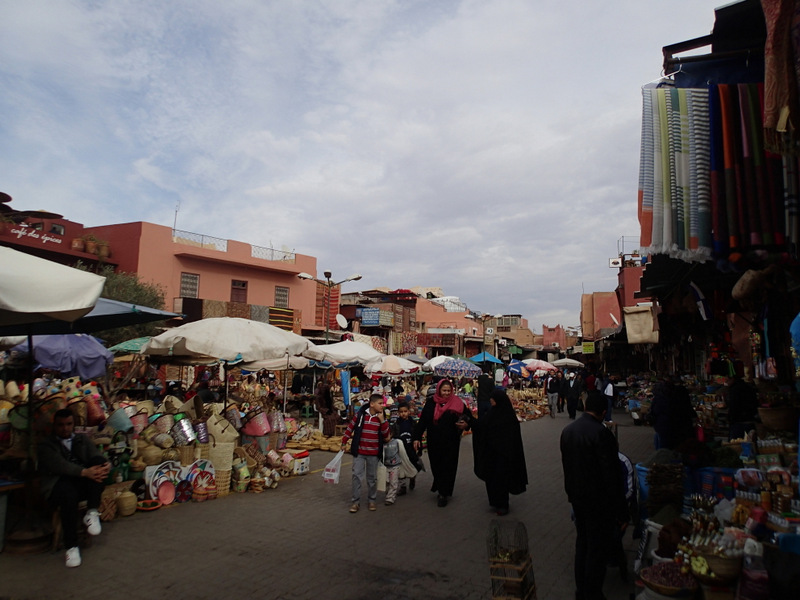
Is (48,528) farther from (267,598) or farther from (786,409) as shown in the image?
(786,409)

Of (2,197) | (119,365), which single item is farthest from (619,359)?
(2,197)

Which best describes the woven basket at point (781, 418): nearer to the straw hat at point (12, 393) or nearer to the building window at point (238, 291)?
the straw hat at point (12, 393)

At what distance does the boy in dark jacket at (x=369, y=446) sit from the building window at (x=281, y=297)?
24.6 metres

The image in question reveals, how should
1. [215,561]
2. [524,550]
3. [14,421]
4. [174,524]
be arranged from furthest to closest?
1. [174,524]
2. [14,421]
3. [215,561]
4. [524,550]

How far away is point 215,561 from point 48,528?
1.80 m

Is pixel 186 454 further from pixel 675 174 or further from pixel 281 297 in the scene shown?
pixel 281 297

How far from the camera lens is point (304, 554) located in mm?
5211

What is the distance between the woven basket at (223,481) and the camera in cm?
765

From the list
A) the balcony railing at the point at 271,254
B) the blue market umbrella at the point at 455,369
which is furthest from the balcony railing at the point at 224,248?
the blue market umbrella at the point at 455,369

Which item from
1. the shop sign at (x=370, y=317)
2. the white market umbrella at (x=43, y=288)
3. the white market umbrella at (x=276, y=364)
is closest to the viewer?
the white market umbrella at (x=43, y=288)

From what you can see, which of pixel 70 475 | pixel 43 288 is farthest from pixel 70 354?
pixel 43 288

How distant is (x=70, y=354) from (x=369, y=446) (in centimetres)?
986

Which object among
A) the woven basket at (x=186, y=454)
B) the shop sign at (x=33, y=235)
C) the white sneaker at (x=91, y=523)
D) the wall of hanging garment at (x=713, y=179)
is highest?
the shop sign at (x=33, y=235)

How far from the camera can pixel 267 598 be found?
4195mm
